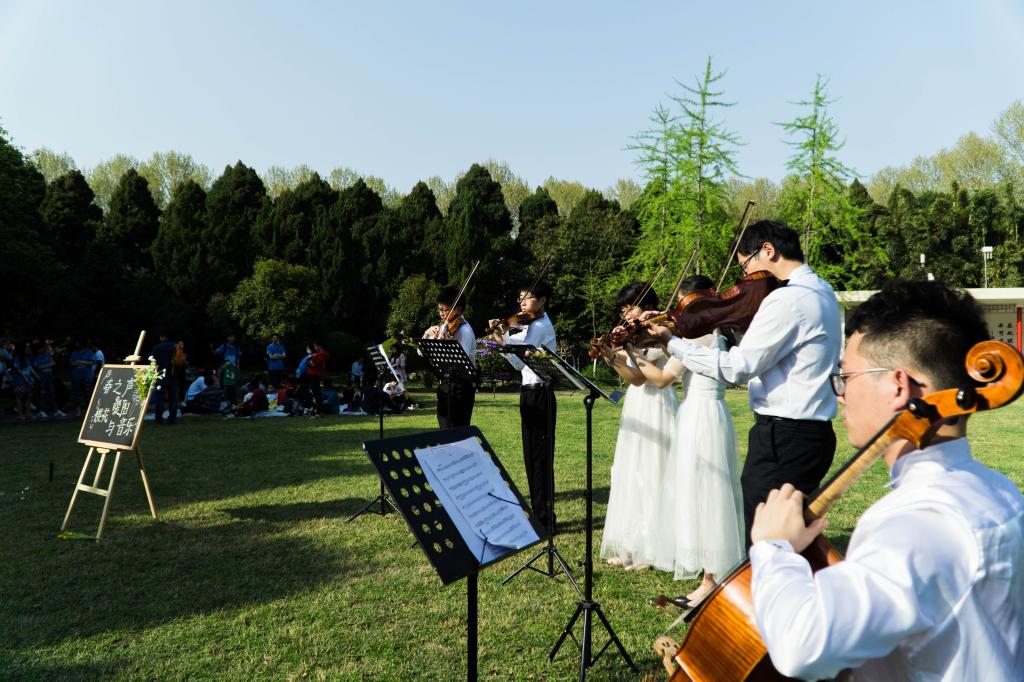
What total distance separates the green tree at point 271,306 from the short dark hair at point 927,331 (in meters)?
29.4

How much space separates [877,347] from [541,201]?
41.8m

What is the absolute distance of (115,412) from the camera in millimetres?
7086

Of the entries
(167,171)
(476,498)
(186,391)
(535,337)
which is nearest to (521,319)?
(535,337)

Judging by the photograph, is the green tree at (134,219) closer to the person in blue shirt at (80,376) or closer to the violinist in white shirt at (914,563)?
the person in blue shirt at (80,376)

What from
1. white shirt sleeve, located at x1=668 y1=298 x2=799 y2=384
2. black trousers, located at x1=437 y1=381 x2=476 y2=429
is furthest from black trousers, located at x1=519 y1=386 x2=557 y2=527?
white shirt sleeve, located at x1=668 y1=298 x2=799 y2=384

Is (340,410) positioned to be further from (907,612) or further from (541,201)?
(541,201)

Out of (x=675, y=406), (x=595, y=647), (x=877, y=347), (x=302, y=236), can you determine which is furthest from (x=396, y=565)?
(x=302, y=236)

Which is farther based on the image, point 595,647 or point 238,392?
point 238,392

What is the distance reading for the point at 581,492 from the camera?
8.64 metres

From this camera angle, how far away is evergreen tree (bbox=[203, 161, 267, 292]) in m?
34.6

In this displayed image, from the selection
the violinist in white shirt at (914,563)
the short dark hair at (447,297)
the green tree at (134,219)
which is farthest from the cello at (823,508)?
the green tree at (134,219)

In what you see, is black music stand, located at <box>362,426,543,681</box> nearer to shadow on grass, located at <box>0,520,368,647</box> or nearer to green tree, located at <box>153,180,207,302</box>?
shadow on grass, located at <box>0,520,368,647</box>

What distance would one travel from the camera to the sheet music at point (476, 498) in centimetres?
273

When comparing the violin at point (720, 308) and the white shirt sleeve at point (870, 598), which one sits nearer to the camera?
the white shirt sleeve at point (870, 598)
